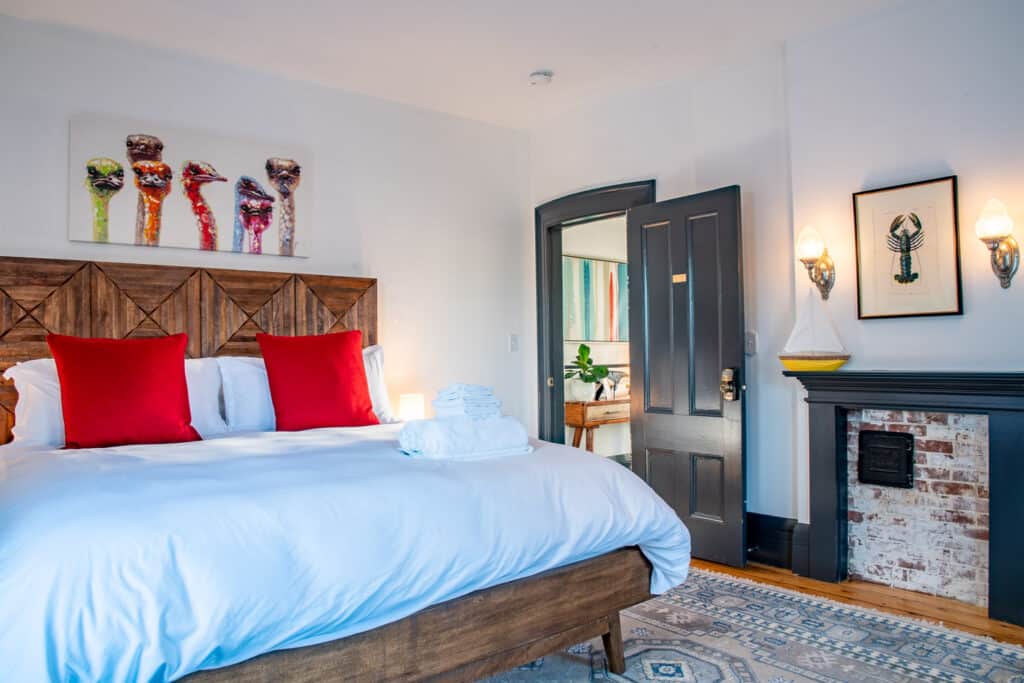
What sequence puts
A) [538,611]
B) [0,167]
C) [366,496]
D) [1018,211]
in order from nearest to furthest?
[366,496], [538,611], [1018,211], [0,167]

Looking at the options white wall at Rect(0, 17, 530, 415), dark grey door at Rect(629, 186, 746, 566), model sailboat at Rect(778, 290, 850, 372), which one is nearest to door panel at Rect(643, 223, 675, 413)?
dark grey door at Rect(629, 186, 746, 566)

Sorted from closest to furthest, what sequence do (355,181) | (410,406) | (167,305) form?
1. (167,305)
2. (410,406)
3. (355,181)

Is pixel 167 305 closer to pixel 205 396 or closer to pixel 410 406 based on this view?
pixel 205 396

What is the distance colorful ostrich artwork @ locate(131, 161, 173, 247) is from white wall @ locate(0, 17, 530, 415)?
0.10 m

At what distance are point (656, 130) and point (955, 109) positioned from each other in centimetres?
166

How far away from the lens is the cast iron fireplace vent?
3.41 metres

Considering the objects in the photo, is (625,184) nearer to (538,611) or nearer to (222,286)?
(222,286)

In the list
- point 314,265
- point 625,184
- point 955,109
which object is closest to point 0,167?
point 314,265

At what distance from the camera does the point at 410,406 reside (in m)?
4.43

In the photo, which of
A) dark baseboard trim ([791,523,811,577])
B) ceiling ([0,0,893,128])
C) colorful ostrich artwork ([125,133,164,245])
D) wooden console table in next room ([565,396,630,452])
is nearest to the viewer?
ceiling ([0,0,893,128])

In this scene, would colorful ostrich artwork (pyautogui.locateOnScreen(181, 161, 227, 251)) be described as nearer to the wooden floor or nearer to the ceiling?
the ceiling

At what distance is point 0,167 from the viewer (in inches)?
136

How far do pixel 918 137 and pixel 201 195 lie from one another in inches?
142

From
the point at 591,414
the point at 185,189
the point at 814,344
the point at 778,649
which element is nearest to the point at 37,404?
the point at 185,189
